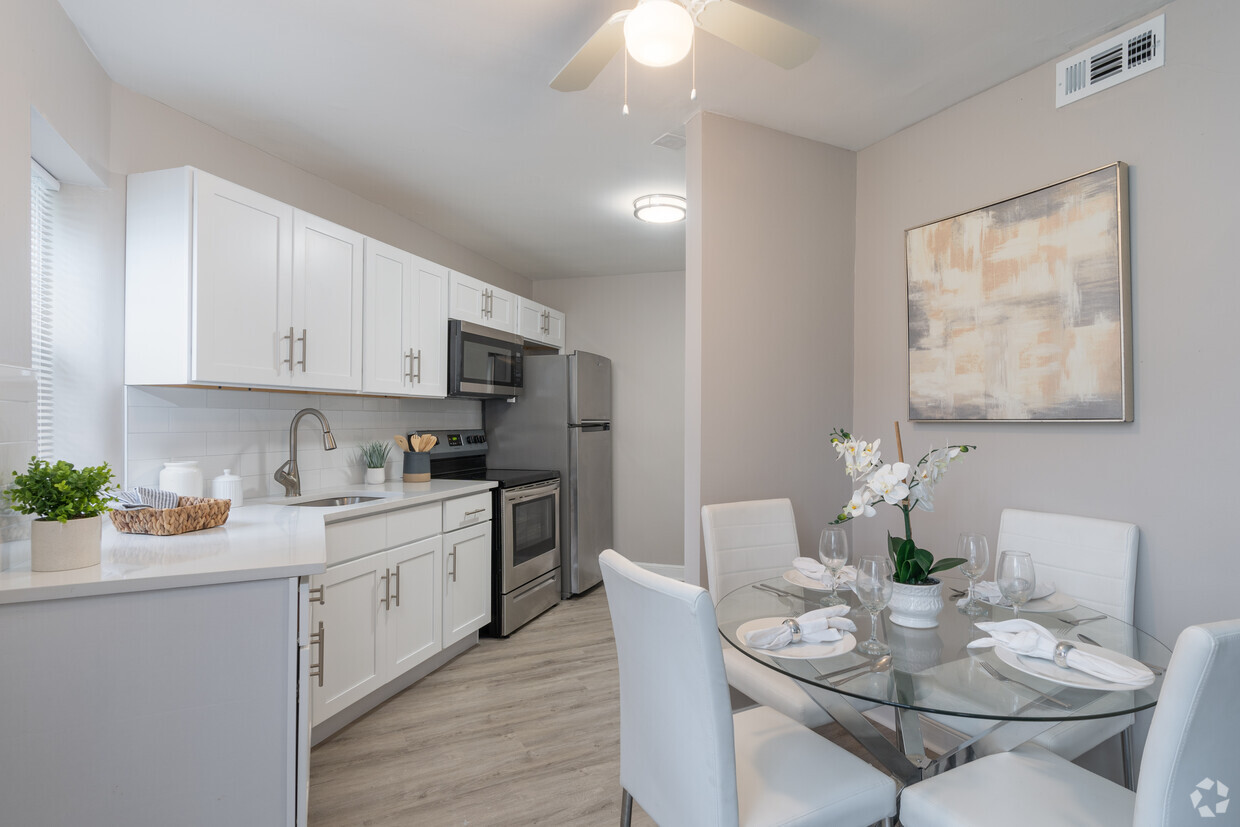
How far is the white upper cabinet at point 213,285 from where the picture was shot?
84.3 inches

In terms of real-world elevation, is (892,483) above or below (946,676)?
above

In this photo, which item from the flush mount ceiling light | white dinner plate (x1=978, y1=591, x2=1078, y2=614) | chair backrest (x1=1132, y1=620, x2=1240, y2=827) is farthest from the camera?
the flush mount ceiling light

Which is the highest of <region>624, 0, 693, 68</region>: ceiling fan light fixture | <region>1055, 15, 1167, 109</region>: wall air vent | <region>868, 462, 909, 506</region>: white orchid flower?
<region>1055, 15, 1167, 109</region>: wall air vent

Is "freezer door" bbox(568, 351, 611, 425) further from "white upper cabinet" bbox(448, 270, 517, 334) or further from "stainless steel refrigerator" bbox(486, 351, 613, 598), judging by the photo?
"white upper cabinet" bbox(448, 270, 517, 334)

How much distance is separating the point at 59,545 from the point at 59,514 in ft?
0.23

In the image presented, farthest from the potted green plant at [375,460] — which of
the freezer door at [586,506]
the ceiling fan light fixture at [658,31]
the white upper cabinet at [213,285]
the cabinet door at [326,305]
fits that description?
the ceiling fan light fixture at [658,31]

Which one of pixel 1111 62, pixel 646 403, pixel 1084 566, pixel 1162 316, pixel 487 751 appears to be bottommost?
pixel 487 751

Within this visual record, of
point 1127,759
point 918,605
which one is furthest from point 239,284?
point 1127,759

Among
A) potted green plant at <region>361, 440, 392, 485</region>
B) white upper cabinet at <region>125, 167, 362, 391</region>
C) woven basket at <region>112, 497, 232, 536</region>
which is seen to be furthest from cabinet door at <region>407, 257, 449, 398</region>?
woven basket at <region>112, 497, 232, 536</region>

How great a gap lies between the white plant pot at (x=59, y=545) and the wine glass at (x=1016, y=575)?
214cm

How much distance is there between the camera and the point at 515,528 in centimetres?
368

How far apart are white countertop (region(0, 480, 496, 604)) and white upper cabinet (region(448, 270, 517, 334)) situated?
1.72 meters

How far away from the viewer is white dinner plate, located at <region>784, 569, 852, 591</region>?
1.80 meters

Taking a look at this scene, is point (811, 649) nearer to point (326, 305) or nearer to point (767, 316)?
point (767, 316)
